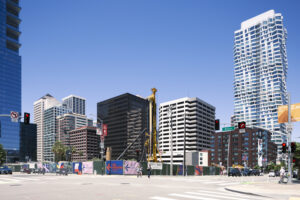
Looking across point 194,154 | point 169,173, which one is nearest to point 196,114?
point 194,154

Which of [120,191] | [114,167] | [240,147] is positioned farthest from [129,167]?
[240,147]

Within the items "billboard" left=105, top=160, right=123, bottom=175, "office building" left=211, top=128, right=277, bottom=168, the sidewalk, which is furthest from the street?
"office building" left=211, top=128, right=277, bottom=168

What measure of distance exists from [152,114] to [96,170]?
36965mm

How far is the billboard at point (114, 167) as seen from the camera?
46150 millimetres

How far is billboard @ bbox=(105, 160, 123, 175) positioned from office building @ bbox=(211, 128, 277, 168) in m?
140

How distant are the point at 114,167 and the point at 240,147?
496 ft

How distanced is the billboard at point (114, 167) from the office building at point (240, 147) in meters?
140

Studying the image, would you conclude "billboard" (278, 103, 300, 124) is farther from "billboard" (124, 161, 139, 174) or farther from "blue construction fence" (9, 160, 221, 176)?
"billboard" (124, 161, 139, 174)

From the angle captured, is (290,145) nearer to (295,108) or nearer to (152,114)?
(295,108)

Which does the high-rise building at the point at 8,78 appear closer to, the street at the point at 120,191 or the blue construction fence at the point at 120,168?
the blue construction fence at the point at 120,168

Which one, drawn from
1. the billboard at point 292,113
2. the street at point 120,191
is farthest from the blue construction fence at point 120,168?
the billboard at point 292,113

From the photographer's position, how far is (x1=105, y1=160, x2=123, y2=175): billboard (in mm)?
46150

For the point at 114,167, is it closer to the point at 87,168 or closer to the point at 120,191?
the point at 87,168

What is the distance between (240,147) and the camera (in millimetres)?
182750
